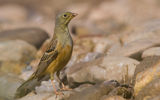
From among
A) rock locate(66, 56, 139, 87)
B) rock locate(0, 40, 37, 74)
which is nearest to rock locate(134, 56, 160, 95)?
rock locate(66, 56, 139, 87)

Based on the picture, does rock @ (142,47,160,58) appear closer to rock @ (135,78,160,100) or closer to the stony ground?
the stony ground

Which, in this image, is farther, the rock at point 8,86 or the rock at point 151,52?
the rock at point 8,86

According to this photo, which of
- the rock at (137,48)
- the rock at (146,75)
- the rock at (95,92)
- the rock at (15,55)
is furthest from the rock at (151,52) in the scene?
the rock at (15,55)

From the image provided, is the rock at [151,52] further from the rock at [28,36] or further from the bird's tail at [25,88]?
the rock at [28,36]

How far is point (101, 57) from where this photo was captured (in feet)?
31.4

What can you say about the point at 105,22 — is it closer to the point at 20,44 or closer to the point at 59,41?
the point at 20,44

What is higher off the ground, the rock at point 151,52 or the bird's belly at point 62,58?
the bird's belly at point 62,58

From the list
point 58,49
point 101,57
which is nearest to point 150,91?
point 58,49

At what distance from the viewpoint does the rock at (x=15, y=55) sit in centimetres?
1183

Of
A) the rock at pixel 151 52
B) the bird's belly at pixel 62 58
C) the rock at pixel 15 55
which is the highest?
the bird's belly at pixel 62 58

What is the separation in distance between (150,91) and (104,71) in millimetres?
2369

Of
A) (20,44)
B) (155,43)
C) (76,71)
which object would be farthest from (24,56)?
(155,43)

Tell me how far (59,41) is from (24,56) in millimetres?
4422

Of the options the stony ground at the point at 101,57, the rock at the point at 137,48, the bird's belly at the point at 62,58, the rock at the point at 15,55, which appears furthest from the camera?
the rock at the point at 15,55
